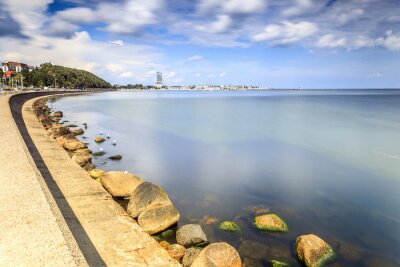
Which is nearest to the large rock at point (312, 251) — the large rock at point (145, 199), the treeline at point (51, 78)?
the large rock at point (145, 199)

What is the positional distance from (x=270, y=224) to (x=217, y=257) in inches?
146

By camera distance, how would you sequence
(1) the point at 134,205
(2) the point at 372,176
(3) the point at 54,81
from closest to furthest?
(1) the point at 134,205 < (2) the point at 372,176 < (3) the point at 54,81

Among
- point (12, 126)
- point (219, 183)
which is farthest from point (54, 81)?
point (219, 183)

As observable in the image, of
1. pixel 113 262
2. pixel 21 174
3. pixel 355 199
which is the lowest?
pixel 355 199

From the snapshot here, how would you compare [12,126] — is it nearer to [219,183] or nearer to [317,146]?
[219,183]

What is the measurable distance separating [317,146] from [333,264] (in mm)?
20267

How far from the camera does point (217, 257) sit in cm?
732

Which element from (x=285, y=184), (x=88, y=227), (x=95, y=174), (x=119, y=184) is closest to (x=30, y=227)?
(x=88, y=227)

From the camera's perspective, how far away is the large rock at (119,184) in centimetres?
1220

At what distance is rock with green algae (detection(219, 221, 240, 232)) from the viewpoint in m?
10.3

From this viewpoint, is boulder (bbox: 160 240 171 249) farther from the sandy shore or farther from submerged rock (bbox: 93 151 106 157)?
submerged rock (bbox: 93 151 106 157)

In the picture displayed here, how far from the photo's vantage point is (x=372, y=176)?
18.0 meters

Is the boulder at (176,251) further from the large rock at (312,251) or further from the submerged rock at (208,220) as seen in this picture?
the large rock at (312,251)

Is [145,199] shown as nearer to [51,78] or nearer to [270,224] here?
[270,224]
